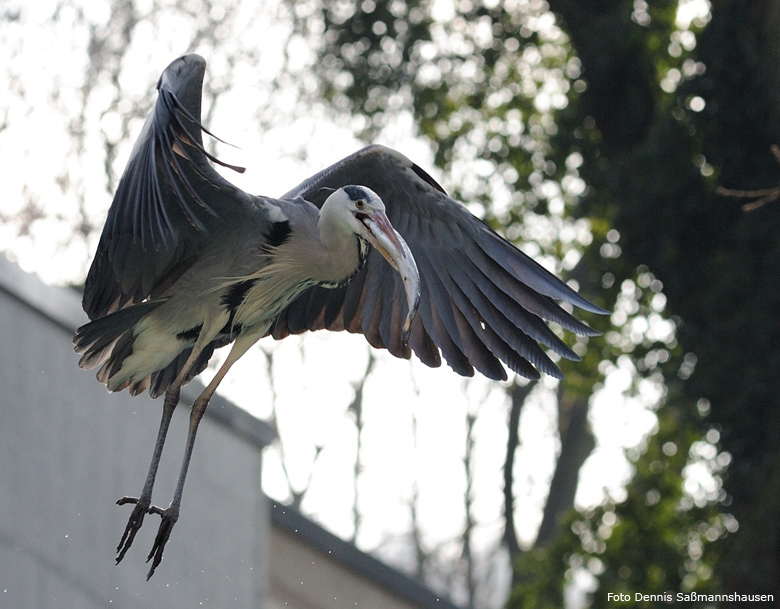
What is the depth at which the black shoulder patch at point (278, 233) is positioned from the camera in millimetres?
5152

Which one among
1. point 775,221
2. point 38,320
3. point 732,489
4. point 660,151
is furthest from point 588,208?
point 38,320

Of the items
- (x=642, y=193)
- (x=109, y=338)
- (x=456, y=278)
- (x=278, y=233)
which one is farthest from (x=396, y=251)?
(x=642, y=193)

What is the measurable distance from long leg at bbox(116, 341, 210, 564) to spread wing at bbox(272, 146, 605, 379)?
0.91 metres

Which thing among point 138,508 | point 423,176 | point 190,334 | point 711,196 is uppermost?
point 711,196

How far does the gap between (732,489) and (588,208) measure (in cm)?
304

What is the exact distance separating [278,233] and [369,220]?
454 mm

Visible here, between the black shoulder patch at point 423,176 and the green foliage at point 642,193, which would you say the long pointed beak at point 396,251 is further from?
the green foliage at point 642,193

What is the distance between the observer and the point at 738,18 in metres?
11.0

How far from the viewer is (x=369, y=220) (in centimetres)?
492

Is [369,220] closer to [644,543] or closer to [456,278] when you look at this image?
[456,278]

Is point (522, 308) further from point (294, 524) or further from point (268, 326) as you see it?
point (294, 524)

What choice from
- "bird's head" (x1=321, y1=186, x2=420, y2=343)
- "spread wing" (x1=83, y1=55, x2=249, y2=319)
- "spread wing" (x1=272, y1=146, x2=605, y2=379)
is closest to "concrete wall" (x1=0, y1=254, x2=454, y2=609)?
"spread wing" (x1=83, y1=55, x2=249, y2=319)

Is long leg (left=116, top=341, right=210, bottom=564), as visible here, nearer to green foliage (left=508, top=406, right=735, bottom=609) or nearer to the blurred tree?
the blurred tree

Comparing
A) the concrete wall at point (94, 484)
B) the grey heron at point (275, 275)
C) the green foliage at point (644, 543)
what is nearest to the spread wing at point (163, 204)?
the grey heron at point (275, 275)
